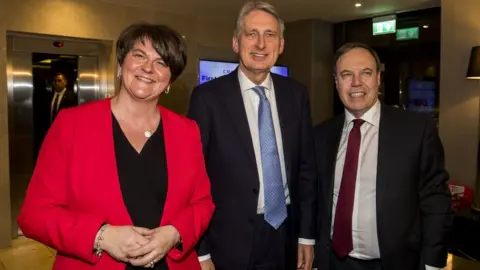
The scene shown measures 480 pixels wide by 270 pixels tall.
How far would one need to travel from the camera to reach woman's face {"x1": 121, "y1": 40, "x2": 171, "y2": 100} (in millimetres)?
1550

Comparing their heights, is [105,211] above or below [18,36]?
below

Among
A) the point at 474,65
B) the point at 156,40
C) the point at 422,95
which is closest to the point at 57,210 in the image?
the point at 156,40

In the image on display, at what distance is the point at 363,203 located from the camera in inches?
75.8

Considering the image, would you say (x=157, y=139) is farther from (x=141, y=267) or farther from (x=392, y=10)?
(x=392, y=10)

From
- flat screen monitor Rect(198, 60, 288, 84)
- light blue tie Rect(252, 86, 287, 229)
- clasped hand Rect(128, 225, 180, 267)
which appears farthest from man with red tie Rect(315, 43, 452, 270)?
flat screen monitor Rect(198, 60, 288, 84)

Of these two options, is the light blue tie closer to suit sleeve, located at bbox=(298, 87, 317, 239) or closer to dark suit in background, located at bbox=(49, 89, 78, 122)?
suit sleeve, located at bbox=(298, 87, 317, 239)

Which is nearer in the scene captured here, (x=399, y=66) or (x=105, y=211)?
(x=105, y=211)

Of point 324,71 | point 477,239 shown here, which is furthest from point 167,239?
point 324,71

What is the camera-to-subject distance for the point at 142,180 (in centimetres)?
152

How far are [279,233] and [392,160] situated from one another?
22.5 inches

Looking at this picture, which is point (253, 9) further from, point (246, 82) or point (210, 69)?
point (210, 69)

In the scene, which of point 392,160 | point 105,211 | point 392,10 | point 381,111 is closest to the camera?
point 105,211

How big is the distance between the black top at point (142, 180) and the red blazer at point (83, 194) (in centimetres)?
2

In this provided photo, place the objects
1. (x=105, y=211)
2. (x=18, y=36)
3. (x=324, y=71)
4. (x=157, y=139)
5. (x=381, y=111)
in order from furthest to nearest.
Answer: (x=324, y=71)
(x=18, y=36)
(x=381, y=111)
(x=157, y=139)
(x=105, y=211)
